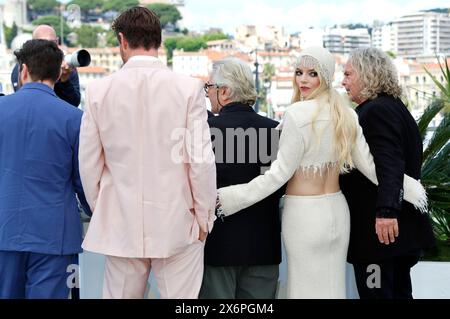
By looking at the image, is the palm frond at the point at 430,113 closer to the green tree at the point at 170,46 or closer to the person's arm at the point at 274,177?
the person's arm at the point at 274,177

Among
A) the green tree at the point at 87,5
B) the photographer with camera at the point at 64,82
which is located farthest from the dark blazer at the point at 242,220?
the green tree at the point at 87,5

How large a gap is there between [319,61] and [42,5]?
16433 cm

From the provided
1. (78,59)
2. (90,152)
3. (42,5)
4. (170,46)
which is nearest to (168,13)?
(170,46)

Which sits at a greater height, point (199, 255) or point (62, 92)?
point (62, 92)

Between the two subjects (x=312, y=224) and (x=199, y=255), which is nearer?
(x=199, y=255)

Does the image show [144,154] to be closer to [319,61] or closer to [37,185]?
[37,185]

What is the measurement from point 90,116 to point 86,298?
3.27 feet

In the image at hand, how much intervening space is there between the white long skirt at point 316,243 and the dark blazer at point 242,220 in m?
0.08

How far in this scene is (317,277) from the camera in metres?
3.10

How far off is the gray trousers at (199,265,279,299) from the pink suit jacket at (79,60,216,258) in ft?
1.40

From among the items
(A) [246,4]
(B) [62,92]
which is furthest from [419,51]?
(B) [62,92]

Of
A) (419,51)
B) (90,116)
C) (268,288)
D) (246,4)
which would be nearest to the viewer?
(90,116)
